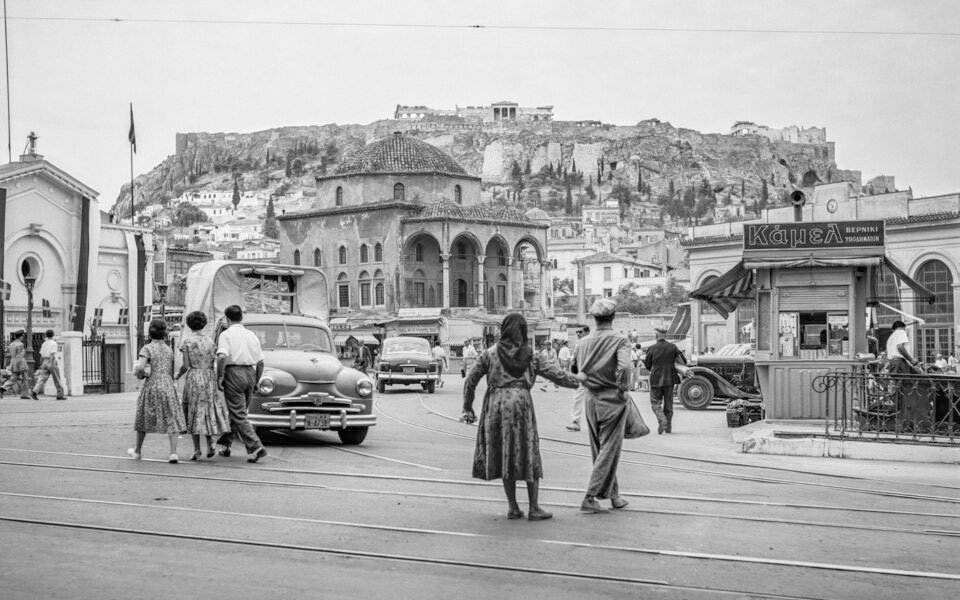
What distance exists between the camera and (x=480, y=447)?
9273 mm

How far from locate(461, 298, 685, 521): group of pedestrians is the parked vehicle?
5.81 meters

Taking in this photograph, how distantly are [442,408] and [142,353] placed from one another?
542 inches

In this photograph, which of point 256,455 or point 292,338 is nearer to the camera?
point 256,455

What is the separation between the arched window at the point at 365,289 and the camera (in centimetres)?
7931

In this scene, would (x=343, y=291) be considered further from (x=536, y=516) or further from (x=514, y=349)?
(x=536, y=516)

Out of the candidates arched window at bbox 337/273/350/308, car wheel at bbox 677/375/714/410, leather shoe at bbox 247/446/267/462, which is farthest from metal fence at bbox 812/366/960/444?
arched window at bbox 337/273/350/308

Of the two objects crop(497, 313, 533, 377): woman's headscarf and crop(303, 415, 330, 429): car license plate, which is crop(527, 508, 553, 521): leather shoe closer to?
crop(497, 313, 533, 377): woman's headscarf

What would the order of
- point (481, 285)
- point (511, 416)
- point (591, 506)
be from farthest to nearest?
point (481, 285) → point (591, 506) → point (511, 416)

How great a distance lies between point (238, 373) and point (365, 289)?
6659 cm

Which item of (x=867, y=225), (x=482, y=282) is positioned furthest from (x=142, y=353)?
(x=482, y=282)

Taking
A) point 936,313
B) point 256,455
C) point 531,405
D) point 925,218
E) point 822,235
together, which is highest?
point 925,218

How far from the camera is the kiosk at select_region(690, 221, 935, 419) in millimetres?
17766

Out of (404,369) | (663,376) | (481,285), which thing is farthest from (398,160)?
(663,376)

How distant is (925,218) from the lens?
46469 mm
